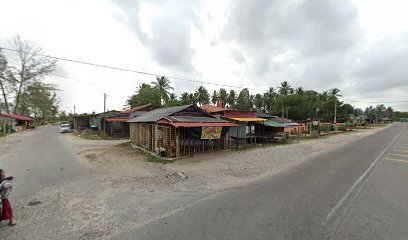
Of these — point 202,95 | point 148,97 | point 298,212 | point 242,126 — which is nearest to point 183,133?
point 242,126

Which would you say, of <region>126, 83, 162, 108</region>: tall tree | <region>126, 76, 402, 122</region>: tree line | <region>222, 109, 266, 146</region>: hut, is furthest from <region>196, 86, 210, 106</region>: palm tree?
<region>222, 109, 266, 146</region>: hut

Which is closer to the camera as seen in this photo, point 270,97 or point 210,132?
point 210,132

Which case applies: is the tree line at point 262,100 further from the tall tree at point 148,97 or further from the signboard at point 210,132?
the signboard at point 210,132

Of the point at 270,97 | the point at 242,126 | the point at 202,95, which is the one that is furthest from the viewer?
the point at 270,97

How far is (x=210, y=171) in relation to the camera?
9812 mm

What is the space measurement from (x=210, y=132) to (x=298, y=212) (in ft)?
29.9

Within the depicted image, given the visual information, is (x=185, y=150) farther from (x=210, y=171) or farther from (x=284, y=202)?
(x=284, y=202)

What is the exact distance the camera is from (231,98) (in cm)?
6581

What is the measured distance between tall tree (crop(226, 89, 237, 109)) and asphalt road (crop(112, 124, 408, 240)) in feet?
191

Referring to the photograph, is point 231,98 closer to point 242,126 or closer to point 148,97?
point 148,97

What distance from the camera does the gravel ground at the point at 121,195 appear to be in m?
4.69

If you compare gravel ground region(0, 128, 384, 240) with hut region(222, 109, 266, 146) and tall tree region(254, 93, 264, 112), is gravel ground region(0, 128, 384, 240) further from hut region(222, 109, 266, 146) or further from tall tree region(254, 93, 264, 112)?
tall tree region(254, 93, 264, 112)

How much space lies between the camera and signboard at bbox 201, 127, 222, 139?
44.8 ft

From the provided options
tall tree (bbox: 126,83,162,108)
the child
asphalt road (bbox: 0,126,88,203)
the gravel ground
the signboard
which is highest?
tall tree (bbox: 126,83,162,108)
